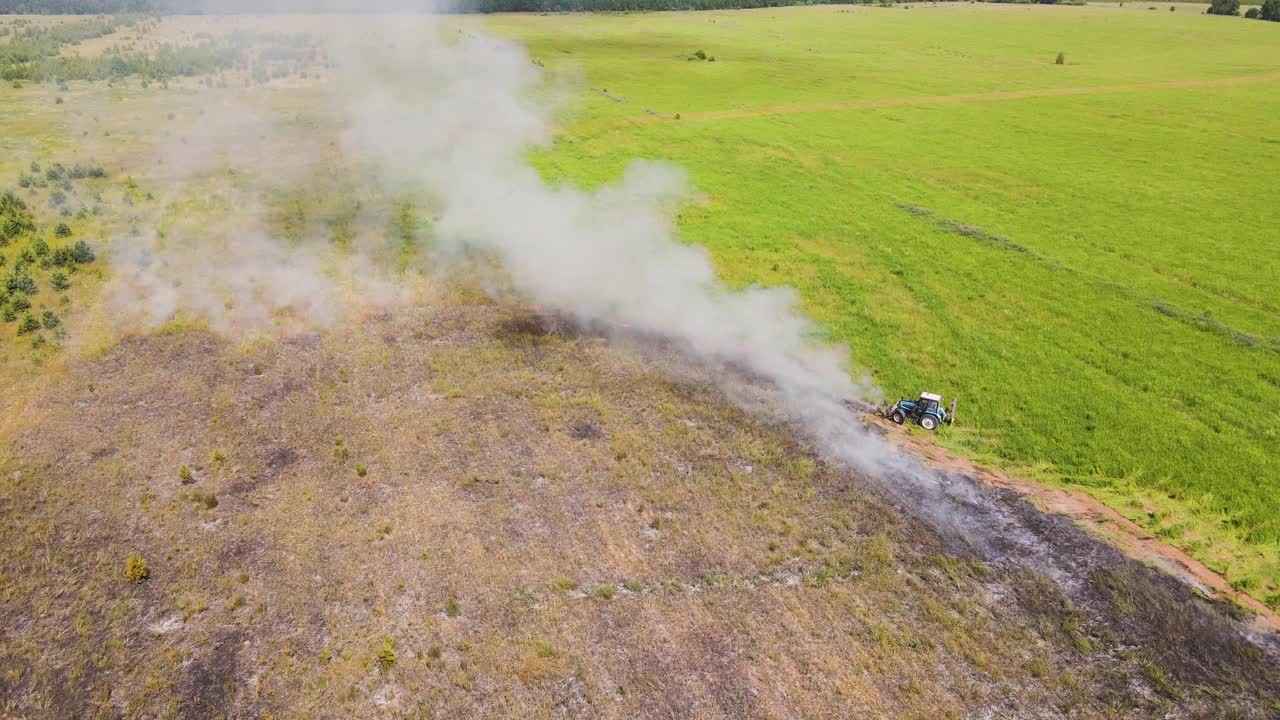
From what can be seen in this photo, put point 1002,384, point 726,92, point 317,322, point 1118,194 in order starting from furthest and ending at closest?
1. point 726,92
2. point 1118,194
3. point 317,322
4. point 1002,384

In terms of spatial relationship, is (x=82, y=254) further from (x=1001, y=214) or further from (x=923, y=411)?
(x=1001, y=214)

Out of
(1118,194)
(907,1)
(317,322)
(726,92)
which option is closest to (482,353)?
(317,322)

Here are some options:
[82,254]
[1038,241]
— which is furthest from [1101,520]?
[82,254]

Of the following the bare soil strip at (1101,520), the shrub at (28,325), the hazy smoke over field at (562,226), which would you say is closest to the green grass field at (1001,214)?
the bare soil strip at (1101,520)

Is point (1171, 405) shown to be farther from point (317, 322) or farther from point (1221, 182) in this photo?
point (1221, 182)

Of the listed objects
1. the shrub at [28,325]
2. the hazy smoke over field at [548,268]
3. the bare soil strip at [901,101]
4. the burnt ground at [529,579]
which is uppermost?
the bare soil strip at [901,101]

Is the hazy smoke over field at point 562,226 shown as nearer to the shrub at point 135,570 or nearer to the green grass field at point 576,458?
the green grass field at point 576,458

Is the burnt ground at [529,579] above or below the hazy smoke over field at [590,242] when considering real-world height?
below
